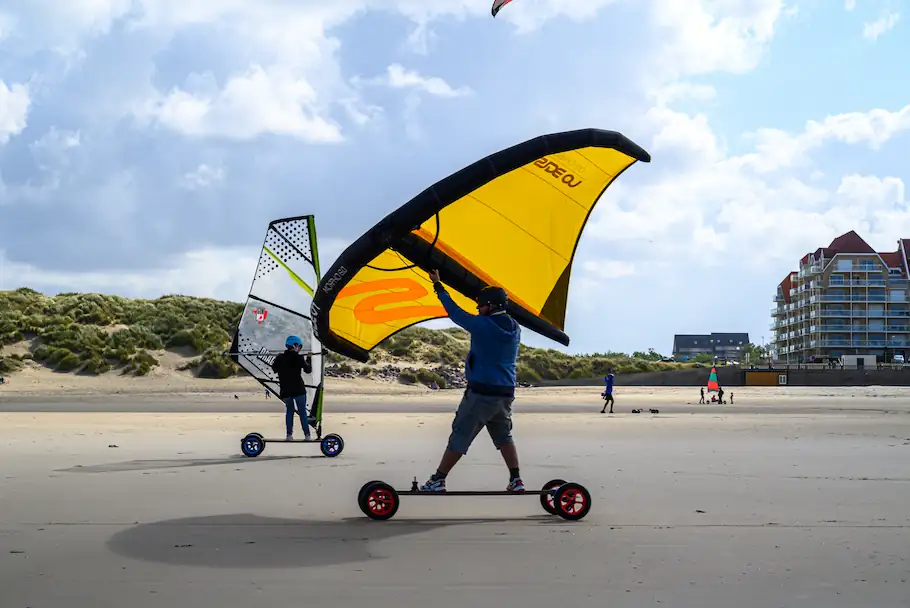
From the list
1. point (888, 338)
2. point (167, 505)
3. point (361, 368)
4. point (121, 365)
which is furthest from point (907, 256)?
point (167, 505)

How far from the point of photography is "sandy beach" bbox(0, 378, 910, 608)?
5.46 m

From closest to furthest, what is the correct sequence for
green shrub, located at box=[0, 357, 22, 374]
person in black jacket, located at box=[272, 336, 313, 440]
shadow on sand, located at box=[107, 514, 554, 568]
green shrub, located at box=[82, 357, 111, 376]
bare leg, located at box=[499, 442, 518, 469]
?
shadow on sand, located at box=[107, 514, 554, 568], bare leg, located at box=[499, 442, 518, 469], person in black jacket, located at box=[272, 336, 313, 440], green shrub, located at box=[0, 357, 22, 374], green shrub, located at box=[82, 357, 111, 376]

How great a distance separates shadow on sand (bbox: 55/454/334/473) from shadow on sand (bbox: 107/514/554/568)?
14.3 feet

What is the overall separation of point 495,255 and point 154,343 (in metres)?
52.5

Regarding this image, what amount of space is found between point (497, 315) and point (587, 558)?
236cm

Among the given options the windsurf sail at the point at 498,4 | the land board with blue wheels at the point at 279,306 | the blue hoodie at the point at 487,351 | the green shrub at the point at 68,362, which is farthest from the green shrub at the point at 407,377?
the blue hoodie at the point at 487,351

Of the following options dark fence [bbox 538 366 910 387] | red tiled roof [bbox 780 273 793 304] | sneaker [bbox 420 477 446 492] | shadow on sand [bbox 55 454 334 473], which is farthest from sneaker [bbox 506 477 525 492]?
red tiled roof [bbox 780 273 793 304]

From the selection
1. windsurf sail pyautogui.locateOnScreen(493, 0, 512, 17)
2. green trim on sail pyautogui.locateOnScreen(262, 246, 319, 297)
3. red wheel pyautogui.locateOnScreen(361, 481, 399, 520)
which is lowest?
red wheel pyautogui.locateOnScreen(361, 481, 399, 520)

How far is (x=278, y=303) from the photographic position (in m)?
16.6

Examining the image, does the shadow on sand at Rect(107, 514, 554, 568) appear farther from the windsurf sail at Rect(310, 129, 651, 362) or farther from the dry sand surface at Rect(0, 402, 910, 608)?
the windsurf sail at Rect(310, 129, 651, 362)

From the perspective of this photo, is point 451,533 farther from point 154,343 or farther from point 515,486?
point 154,343

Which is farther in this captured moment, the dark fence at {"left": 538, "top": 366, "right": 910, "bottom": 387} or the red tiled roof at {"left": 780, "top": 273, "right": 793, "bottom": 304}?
the red tiled roof at {"left": 780, "top": 273, "right": 793, "bottom": 304}

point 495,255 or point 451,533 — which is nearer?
point 451,533

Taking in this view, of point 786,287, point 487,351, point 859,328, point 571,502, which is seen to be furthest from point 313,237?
point 786,287
